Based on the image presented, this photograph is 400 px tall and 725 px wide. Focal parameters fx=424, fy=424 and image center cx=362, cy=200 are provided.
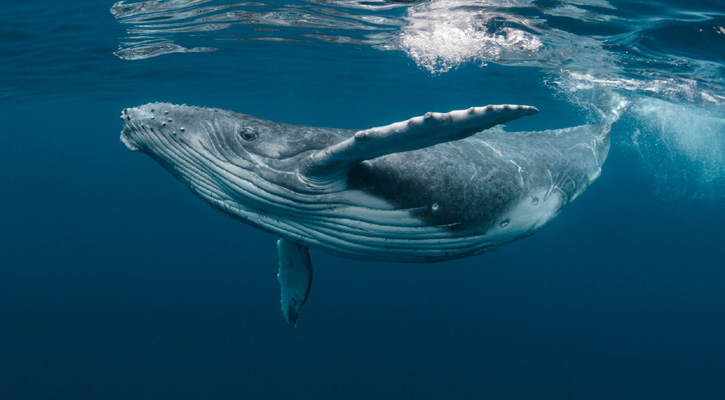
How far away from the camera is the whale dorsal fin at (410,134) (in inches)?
111

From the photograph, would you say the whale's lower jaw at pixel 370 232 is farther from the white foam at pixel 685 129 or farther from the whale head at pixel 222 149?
the white foam at pixel 685 129

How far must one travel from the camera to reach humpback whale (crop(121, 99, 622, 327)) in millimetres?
3709

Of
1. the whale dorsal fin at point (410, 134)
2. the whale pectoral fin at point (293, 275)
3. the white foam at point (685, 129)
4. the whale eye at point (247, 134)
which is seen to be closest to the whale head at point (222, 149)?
the whale eye at point (247, 134)

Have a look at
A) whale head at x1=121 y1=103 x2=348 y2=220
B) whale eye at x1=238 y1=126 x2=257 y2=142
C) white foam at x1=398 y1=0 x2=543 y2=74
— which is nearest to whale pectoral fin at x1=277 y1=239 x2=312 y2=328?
whale head at x1=121 y1=103 x2=348 y2=220

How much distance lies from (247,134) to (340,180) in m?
0.95

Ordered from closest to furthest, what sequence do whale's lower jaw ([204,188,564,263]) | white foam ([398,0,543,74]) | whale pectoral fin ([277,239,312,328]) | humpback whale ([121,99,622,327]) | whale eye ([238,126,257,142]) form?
humpback whale ([121,99,622,327]) → whale eye ([238,126,257,142]) → whale's lower jaw ([204,188,564,263]) → whale pectoral fin ([277,239,312,328]) → white foam ([398,0,543,74])

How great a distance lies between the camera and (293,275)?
5.46m

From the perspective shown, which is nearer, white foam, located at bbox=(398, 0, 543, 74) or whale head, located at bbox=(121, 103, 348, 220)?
whale head, located at bbox=(121, 103, 348, 220)

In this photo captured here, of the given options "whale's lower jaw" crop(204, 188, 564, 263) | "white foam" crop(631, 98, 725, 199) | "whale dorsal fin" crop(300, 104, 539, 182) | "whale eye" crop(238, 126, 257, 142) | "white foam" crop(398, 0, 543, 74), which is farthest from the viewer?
"white foam" crop(631, 98, 725, 199)

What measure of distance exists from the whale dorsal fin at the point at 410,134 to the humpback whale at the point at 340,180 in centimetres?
1

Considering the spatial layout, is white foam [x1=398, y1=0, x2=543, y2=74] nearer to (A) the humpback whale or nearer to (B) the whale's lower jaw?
(A) the humpback whale

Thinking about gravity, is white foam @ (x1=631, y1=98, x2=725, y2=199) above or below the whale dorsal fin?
below

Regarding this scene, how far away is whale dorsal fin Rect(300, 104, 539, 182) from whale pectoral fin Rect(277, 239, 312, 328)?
6.36 ft

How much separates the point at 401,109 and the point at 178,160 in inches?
1388
